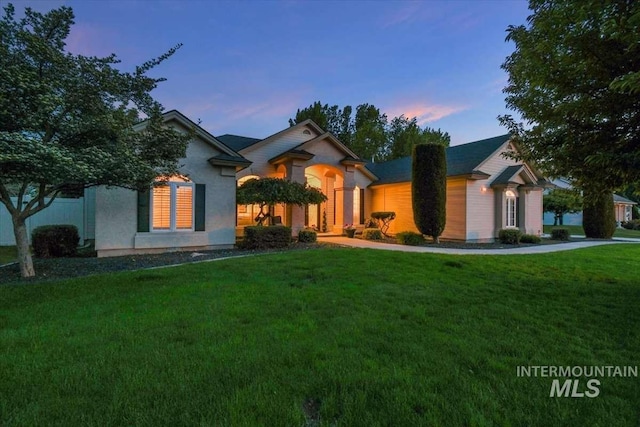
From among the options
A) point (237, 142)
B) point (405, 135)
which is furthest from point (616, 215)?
point (237, 142)

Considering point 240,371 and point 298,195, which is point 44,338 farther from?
point 298,195

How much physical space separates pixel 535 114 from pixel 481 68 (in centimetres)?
853

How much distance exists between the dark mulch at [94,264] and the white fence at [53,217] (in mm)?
4758

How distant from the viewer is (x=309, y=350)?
11.3 ft

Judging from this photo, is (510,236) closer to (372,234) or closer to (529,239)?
(529,239)

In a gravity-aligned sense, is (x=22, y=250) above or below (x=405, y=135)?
below

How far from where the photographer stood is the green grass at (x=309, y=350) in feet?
7.96

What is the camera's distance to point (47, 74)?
6.68 meters

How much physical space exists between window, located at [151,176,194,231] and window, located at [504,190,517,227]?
50.8ft

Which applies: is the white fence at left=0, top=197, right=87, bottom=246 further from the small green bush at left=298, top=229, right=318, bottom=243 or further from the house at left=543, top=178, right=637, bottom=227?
the house at left=543, top=178, right=637, bottom=227

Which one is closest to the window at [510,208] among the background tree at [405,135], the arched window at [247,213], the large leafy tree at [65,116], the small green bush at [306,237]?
the small green bush at [306,237]

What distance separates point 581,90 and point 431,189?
9.77m

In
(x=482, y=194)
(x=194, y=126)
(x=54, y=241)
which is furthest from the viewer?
(x=482, y=194)

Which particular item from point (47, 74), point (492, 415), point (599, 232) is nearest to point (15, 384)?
point (492, 415)
